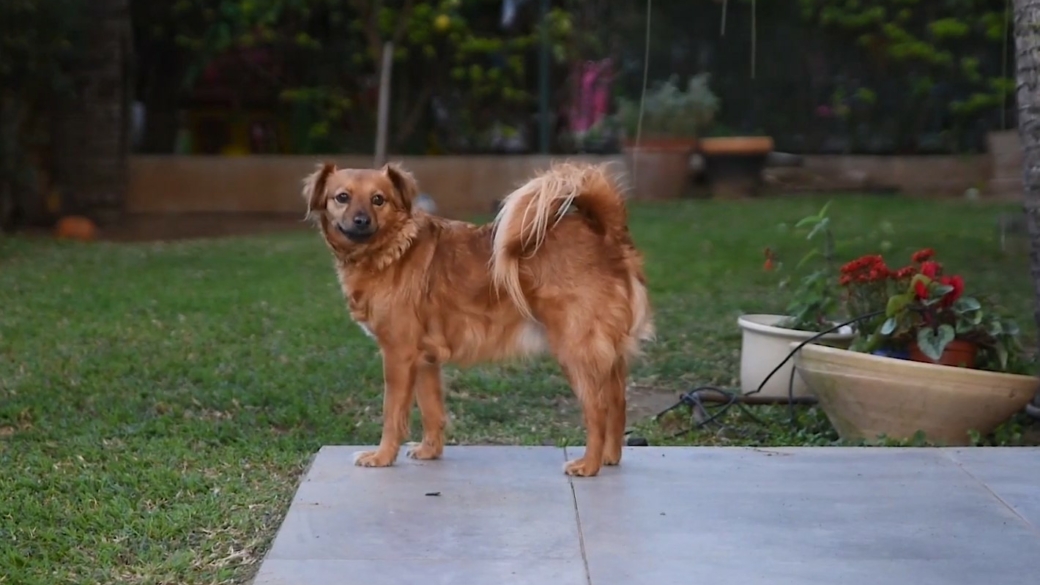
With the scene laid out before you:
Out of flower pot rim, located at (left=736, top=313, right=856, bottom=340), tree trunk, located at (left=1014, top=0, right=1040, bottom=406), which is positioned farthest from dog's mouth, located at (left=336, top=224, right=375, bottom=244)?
tree trunk, located at (left=1014, top=0, right=1040, bottom=406)

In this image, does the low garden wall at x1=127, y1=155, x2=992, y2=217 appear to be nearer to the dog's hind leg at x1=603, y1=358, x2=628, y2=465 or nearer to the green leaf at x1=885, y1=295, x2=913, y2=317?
the green leaf at x1=885, y1=295, x2=913, y2=317

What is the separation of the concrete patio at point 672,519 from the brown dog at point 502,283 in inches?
10.2

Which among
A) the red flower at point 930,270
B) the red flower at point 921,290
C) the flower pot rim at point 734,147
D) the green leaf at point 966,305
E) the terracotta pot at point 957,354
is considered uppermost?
the flower pot rim at point 734,147

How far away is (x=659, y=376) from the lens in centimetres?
666

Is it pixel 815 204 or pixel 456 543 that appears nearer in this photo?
pixel 456 543

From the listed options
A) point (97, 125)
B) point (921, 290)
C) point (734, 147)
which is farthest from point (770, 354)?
point (97, 125)

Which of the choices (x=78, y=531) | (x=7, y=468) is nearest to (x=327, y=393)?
(x=7, y=468)

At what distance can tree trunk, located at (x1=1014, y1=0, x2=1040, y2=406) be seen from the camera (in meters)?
5.07

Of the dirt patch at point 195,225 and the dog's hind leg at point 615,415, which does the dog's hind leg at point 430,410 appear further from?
the dirt patch at point 195,225

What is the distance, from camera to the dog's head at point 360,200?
445 centimetres

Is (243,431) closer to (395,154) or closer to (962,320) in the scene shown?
(962,320)

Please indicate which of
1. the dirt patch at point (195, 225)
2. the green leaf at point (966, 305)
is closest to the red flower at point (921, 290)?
the green leaf at point (966, 305)

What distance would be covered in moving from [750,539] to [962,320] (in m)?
1.99

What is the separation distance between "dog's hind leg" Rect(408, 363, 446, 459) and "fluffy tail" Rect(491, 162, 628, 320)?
52 centimetres
